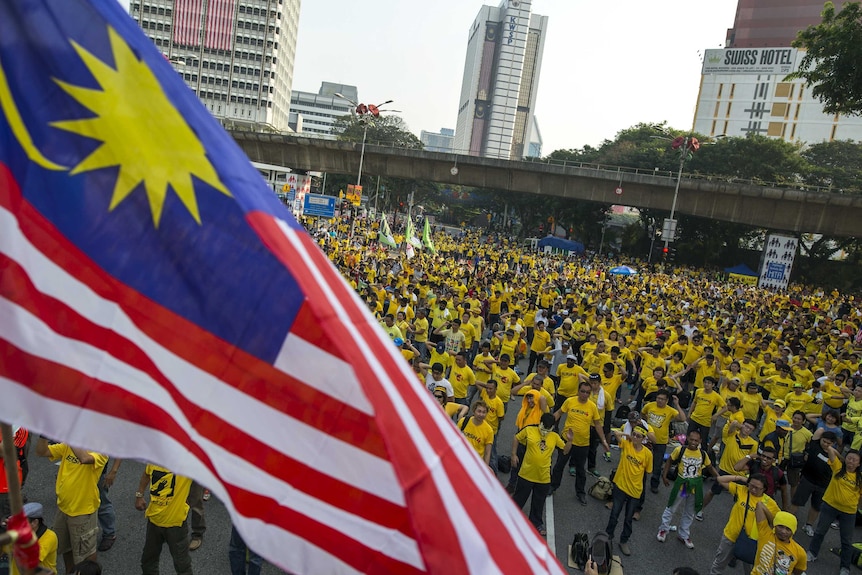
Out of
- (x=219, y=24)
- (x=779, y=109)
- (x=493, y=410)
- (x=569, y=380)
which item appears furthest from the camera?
(x=219, y=24)

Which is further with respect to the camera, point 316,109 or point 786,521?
point 316,109

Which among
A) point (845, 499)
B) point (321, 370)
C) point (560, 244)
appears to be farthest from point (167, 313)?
point (560, 244)

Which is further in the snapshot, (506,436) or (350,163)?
(350,163)

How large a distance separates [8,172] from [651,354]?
11.6 m

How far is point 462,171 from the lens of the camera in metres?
45.2

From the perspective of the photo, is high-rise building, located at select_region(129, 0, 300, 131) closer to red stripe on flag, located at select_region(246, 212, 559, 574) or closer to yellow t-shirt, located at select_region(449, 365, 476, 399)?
yellow t-shirt, located at select_region(449, 365, 476, 399)

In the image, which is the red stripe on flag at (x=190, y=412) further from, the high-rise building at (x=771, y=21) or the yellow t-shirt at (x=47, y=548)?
the high-rise building at (x=771, y=21)

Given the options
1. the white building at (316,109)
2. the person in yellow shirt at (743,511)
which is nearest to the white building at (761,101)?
the person in yellow shirt at (743,511)

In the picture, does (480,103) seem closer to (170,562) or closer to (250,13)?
(250,13)

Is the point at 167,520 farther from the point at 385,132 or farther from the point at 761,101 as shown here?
the point at 761,101

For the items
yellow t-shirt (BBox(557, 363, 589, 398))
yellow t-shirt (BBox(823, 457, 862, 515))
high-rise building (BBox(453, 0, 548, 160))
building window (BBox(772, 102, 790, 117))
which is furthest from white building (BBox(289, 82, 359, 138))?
yellow t-shirt (BBox(823, 457, 862, 515))

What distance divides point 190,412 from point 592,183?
43.3 m

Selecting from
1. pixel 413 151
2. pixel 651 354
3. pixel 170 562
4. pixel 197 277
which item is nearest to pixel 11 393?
pixel 197 277

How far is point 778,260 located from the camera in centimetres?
3897
